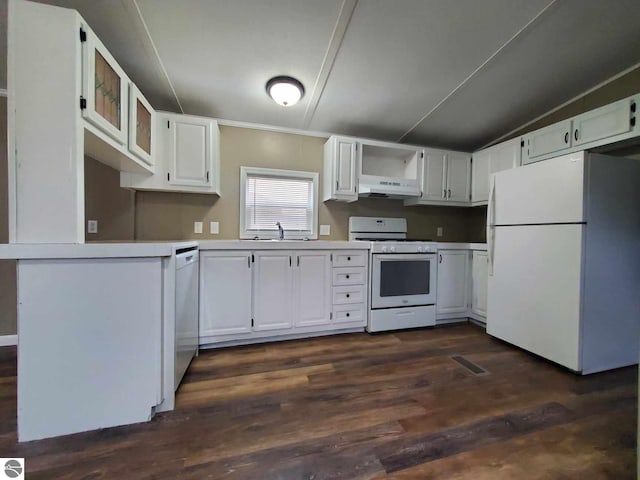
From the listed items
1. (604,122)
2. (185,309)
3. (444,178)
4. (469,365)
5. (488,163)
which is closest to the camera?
(185,309)

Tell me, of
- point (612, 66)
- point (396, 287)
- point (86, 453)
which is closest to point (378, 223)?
point (396, 287)

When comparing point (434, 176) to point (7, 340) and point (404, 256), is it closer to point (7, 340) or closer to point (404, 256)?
point (404, 256)

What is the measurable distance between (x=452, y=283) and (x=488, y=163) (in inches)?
58.9

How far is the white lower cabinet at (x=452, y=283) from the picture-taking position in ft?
9.68

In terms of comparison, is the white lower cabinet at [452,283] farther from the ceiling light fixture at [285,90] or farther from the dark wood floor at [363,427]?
the ceiling light fixture at [285,90]

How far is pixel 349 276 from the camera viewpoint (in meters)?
2.61

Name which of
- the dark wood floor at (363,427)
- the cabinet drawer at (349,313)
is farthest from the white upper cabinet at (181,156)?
the cabinet drawer at (349,313)

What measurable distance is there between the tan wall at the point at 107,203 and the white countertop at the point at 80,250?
56.0 inches

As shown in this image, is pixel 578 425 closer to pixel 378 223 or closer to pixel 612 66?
pixel 378 223

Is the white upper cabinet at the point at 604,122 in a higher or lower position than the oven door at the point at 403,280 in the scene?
higher

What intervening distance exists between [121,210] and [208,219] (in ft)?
2.53

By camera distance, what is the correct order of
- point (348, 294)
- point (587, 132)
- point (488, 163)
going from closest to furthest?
point (587, 132) < point (348, 294) < point (488, 163)

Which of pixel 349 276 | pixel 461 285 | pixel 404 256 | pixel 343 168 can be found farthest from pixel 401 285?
pixel 343 168

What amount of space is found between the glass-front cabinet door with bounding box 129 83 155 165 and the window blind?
0.96 metres
